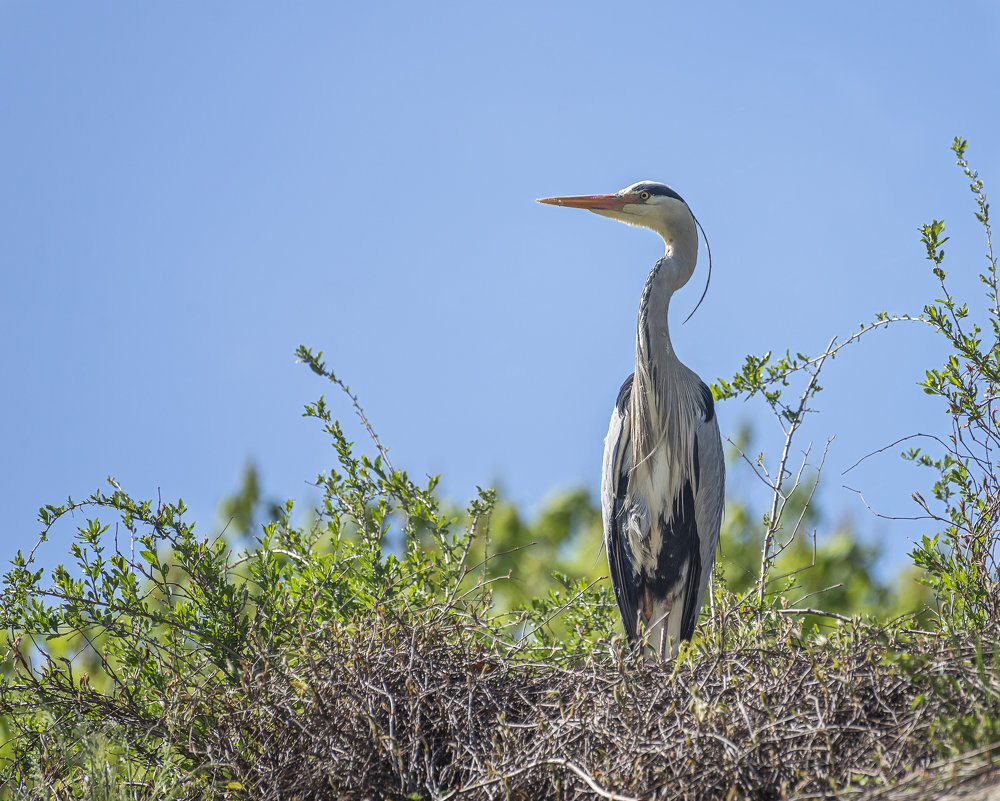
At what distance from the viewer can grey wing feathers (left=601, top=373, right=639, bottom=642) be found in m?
4.24

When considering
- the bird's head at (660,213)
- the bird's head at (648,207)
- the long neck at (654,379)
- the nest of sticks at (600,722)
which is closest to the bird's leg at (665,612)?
the long neck at (654,379)

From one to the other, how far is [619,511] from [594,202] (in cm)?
138

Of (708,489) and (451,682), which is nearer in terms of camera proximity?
(451,682)

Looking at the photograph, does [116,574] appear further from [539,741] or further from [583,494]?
[583,494]

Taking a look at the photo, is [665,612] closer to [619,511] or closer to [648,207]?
[619,511]

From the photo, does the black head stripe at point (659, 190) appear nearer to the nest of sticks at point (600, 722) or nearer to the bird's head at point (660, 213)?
the bird's head at point (660, 213)

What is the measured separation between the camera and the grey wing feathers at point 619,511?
13.9ft

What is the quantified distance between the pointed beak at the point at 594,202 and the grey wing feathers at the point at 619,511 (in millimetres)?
783

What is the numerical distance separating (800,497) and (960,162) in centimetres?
550

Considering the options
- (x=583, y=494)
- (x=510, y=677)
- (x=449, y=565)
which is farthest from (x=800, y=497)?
(x=510, y=677)

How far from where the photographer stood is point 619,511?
432cm

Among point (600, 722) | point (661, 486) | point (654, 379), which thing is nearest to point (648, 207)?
point (654, 379)

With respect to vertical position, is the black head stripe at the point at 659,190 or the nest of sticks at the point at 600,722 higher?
the black head stripe at the point at 659,190

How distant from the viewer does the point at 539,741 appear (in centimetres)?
268
